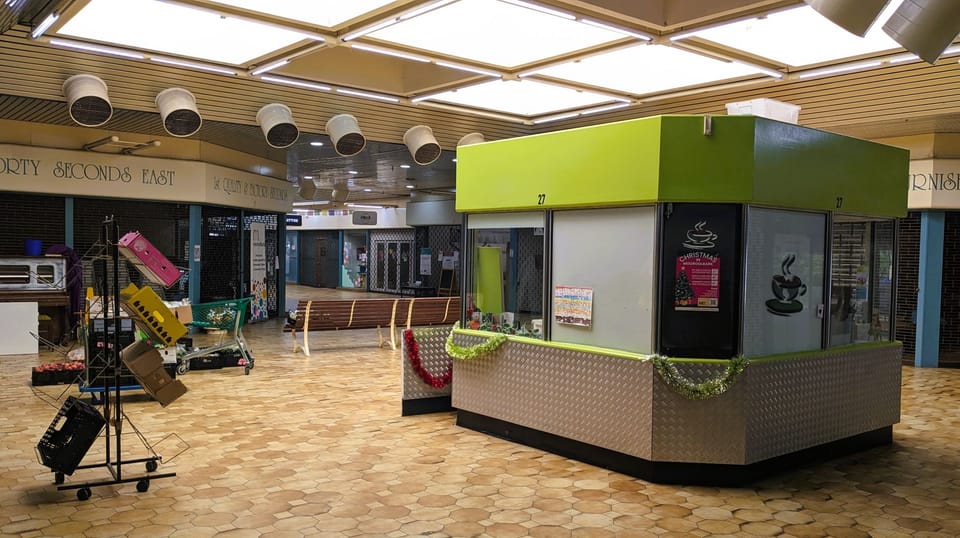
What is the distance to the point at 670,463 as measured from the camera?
5.38 metres

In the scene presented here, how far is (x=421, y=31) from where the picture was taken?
669 centimetres

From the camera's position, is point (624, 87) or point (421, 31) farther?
point (624, 87)

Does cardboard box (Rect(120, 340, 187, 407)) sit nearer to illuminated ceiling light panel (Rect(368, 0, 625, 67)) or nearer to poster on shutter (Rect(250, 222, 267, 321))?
illuminated ceiling light panel (Rect(368, 0, 625, 67))

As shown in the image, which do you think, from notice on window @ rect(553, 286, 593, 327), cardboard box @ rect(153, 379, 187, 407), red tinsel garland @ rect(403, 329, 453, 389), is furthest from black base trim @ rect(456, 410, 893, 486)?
cardboard box @ rect(153, 379, 187, 407)

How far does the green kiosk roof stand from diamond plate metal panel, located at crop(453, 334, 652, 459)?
121cm

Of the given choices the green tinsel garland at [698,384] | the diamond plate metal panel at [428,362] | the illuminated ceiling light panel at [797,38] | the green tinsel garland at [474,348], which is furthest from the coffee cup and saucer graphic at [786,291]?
the diamond plate metal panel at [428,362]

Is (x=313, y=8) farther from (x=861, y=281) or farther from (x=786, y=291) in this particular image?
(x=861, y=281)

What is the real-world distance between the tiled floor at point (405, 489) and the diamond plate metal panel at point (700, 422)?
0.26 m

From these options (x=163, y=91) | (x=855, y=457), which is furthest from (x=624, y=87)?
(x=163, y=91)

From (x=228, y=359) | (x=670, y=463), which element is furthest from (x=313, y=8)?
(x=228, y=359)

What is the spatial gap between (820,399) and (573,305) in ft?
6.76

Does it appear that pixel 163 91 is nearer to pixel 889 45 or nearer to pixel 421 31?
pixel 421 31

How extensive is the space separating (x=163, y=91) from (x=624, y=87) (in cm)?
557

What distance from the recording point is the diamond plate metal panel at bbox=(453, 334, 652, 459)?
5.42 meters
